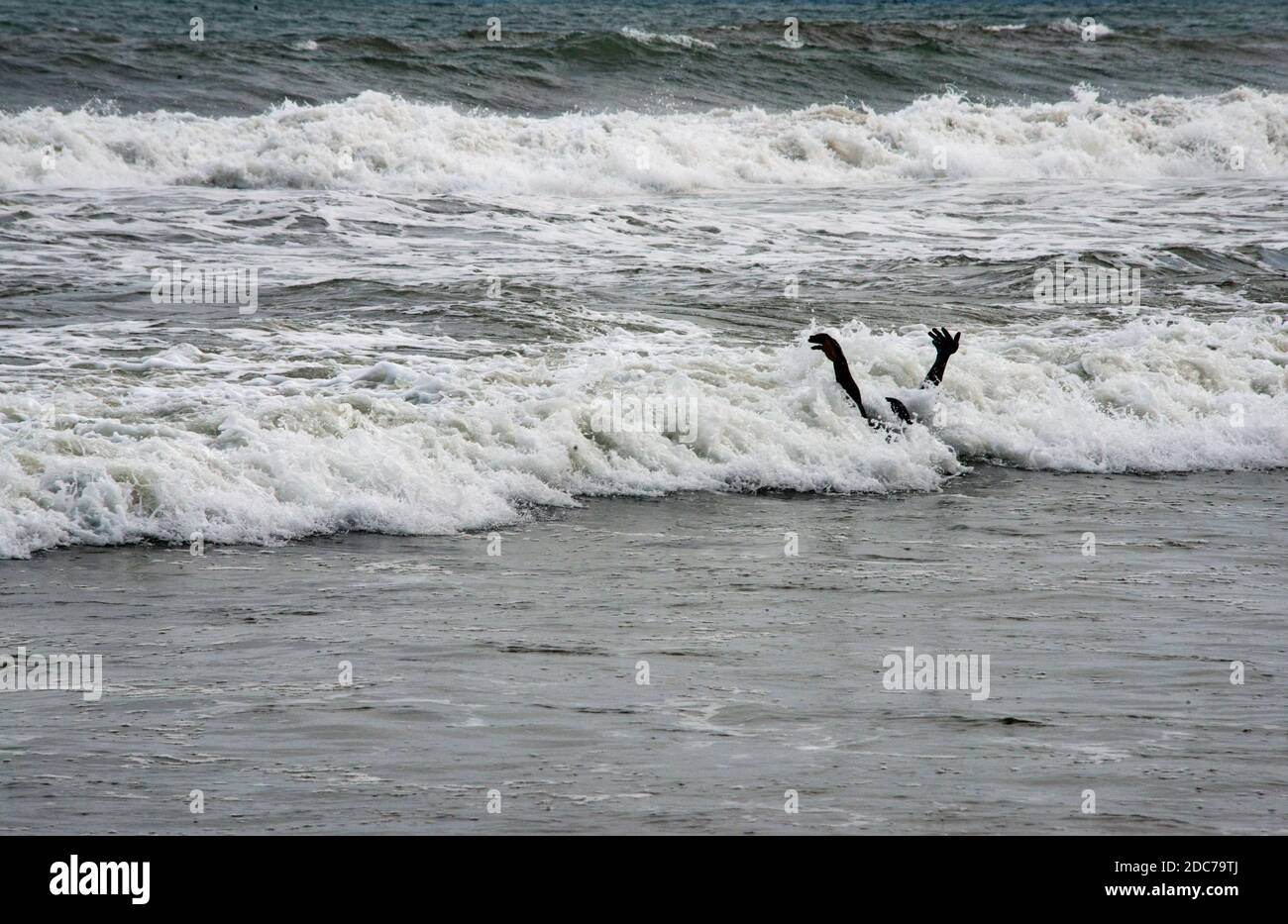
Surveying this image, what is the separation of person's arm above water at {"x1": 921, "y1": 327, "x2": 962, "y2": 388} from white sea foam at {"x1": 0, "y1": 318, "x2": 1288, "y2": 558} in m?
0.19

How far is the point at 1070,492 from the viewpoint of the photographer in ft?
36.8

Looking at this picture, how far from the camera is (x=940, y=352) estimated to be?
12312 millimetres

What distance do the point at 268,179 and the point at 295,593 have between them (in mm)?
16027

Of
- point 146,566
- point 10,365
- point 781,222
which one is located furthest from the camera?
point 781,222

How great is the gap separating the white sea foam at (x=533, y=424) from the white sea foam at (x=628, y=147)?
10094 millimetres

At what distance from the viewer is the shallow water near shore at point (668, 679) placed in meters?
5.36

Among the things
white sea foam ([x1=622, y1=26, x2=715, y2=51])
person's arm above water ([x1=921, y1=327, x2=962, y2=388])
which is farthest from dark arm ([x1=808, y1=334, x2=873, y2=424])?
white sea foam ([x1=622, y1=26, x2=715, y2=51])

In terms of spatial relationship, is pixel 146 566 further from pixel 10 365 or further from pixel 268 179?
pixel 268 179

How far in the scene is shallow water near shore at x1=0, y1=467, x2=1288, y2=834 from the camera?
5363 millimetres

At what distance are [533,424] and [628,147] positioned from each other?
52.7 ft

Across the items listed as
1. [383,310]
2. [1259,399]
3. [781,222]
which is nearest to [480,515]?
[383,310]

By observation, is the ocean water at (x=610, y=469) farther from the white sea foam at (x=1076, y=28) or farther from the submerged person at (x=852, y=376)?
the white sea foam at (x=1076, y=28)

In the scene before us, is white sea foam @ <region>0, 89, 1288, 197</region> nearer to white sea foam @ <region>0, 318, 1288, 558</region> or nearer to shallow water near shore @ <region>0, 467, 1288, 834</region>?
white sea foam @ <region>0, 318, 1288, 558</region>
